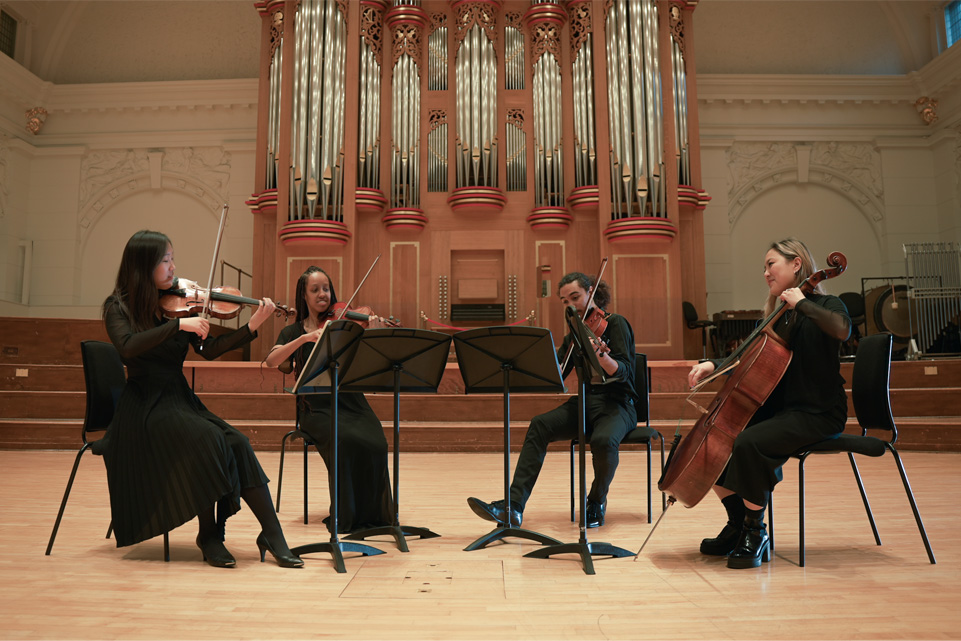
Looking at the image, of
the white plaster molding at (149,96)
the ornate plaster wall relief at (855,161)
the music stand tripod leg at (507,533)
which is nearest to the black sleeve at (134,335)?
the music stand tripod leg at (507,533)

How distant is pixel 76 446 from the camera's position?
5.75 meters

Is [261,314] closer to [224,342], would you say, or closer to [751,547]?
[224,342]

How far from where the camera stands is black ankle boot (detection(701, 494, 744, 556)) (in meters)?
2.66

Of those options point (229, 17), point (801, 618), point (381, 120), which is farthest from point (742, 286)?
point (801, 618)

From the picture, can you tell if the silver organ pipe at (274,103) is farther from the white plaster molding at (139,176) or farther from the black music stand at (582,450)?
the black music stand at (582,450)

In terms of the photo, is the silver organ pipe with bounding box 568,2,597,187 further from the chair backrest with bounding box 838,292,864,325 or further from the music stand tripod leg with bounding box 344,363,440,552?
the music stand tripod leg with bounding box 344,363,440,552

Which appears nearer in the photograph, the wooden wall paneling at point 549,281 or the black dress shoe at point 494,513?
the black dress shoe at point 494,513

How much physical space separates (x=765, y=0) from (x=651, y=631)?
10398mm

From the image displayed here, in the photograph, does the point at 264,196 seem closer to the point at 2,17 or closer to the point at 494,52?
the point at 494,52

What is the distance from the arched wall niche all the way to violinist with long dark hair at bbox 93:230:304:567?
28.3ft

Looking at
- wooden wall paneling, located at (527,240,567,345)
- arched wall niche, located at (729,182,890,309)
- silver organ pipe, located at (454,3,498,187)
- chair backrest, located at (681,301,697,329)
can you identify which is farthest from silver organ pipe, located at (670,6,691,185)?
arched wall niche, located at (729,182,890,309)

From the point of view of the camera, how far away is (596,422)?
3379 mm

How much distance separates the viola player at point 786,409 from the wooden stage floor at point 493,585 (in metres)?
0.13

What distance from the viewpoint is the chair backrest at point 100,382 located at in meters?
2.88
